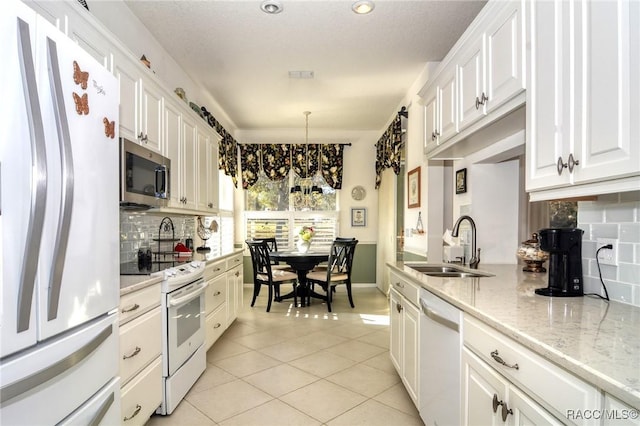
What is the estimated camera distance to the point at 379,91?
4480mm

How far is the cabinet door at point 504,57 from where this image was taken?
5.19 feet

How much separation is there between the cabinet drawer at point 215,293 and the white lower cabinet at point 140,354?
92 centimetres

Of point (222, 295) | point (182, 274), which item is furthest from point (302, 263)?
point (182, 274)

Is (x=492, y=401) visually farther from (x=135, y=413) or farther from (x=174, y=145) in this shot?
(x=174, y=145)

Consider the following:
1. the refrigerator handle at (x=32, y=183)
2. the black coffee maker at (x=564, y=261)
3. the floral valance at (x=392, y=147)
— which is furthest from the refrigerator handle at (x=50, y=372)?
the floral valance at (x=392, y=147)

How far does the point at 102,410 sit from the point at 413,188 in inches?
141

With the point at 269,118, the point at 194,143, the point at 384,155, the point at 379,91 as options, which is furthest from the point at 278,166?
the point at 194,143

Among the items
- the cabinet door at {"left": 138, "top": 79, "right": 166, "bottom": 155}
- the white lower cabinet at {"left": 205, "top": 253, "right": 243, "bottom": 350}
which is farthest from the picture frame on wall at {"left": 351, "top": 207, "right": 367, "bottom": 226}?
the cabinet door at {"left": 138, "top": 79, "right": 166, "bottom": 155}

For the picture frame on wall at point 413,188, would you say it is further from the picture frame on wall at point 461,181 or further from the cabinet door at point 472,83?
the cabinet door at point 472,83

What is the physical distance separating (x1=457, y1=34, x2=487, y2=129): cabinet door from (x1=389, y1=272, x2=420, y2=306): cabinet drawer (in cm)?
105

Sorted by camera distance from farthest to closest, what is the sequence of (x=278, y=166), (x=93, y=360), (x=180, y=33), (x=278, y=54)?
(x=278, y=166)
(x=278, y=54)
(x=180, y=33)
(x=93, y=360)

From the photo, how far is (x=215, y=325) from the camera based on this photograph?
337cm

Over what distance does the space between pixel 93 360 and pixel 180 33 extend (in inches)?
110

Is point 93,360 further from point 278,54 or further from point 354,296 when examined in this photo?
point 354,296
